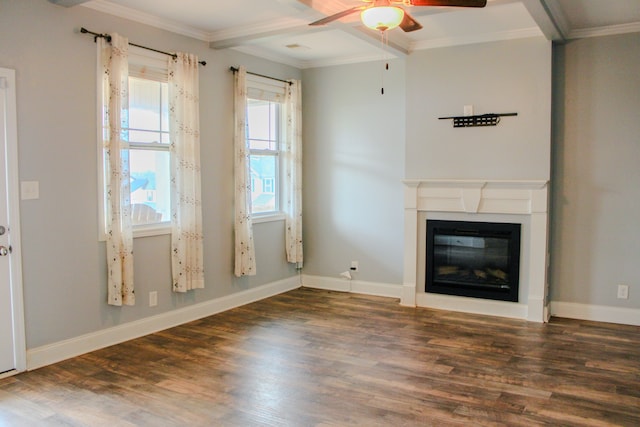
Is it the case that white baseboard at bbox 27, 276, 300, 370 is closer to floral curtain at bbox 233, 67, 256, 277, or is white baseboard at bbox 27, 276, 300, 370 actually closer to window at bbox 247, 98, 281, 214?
floral curtain at bbox 233, 67, 256, 277

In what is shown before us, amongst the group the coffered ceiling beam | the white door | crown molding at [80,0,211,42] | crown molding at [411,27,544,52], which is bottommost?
the white door

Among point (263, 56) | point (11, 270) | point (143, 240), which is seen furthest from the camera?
point (263, 56)

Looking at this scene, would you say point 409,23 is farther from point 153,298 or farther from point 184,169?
point 153,298

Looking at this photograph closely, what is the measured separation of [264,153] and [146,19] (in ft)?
6.65

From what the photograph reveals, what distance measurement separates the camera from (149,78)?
4.60 meters

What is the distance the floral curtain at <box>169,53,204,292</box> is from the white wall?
2230mm

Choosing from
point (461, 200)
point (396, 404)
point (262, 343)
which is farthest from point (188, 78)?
point (396, 404)

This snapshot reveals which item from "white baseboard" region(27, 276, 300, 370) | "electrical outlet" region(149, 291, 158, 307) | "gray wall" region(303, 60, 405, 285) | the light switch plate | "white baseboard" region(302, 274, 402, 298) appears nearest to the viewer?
the light switch plate

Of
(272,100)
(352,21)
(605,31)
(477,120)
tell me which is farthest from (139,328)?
(605,31)

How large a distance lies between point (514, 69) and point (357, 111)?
181 cm

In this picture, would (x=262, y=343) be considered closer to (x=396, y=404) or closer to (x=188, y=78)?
(x=396, y=404)

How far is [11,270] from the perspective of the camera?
367 centimetres

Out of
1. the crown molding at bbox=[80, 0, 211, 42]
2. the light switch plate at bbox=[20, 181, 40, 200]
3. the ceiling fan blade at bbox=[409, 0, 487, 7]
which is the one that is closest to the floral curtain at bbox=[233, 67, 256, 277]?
the crown molding at bbox=[80, 0, 211, 42]

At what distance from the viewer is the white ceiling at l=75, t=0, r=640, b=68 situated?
13.5 ft
